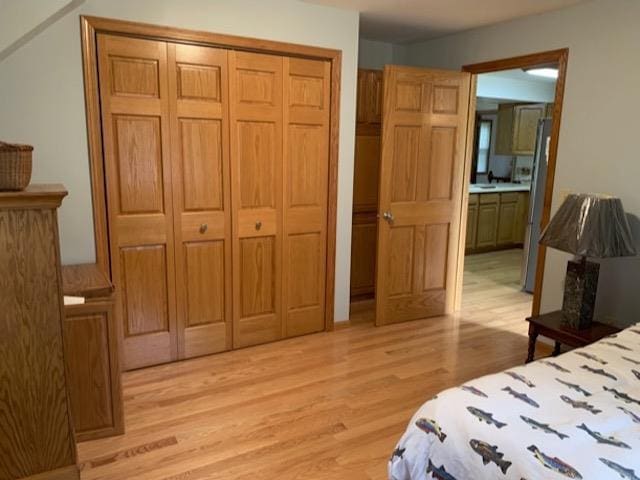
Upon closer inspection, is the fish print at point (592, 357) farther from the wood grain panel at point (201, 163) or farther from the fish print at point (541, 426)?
the wood grain panel at point (201, 163)

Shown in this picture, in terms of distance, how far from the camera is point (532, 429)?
1448 mm

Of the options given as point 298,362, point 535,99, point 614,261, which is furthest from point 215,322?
point 535,99

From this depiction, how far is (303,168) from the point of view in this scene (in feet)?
11.1

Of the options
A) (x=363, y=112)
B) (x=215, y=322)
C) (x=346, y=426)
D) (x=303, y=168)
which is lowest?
(x=346, y=426)

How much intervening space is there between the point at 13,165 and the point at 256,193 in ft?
5.42

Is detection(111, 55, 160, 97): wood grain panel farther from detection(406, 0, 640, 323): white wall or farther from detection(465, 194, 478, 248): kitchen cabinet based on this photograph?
detection(465, 194, 478, 248): kitchen cabinet

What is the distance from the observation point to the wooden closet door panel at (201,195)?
289 centimetres

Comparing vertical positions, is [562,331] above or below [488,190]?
below

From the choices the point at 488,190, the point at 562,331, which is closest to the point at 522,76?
the point at 488,190

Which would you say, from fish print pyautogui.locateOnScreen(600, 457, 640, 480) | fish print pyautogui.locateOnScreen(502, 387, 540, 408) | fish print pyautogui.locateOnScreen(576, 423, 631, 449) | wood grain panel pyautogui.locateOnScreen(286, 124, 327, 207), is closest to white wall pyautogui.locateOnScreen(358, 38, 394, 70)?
wood grain panel pyautogui.locateOnScreen(286, 124, 327, 207)

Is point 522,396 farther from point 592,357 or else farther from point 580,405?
point 592,357

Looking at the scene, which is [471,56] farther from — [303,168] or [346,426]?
[346,426]

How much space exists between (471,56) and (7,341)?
3689 millimetres

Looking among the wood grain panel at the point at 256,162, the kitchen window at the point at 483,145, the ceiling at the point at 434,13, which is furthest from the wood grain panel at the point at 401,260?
the kitchen window at the point at 483,145
